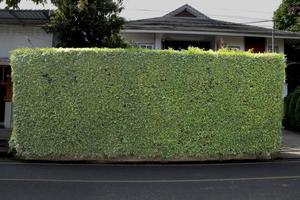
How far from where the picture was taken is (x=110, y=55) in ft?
41.5

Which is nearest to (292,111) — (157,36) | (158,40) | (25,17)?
(158,40)

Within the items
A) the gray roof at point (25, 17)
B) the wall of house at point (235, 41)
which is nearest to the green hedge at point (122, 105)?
the gray roof at point (25, 17)

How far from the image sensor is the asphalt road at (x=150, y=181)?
8.48 m

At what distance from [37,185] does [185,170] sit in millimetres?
3709

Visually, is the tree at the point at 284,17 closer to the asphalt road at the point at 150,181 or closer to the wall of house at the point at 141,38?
the wall of house at the point at 141,38

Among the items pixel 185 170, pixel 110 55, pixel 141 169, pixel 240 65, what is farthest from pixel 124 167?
pixel 240 65

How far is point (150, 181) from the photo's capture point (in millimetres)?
9852

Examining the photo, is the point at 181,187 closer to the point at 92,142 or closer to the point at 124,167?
the point at 124,167

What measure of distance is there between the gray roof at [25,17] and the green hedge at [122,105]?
265 inches

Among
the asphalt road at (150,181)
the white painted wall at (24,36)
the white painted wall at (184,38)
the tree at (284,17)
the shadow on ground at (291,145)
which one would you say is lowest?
the asphalt road at (150,181)

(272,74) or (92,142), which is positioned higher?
(272,74)

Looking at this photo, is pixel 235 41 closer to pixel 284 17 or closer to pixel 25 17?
pixel 25 17

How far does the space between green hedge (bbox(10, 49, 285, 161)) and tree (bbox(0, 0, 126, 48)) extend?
4.42 metres

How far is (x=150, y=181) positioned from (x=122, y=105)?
3.21 metres
